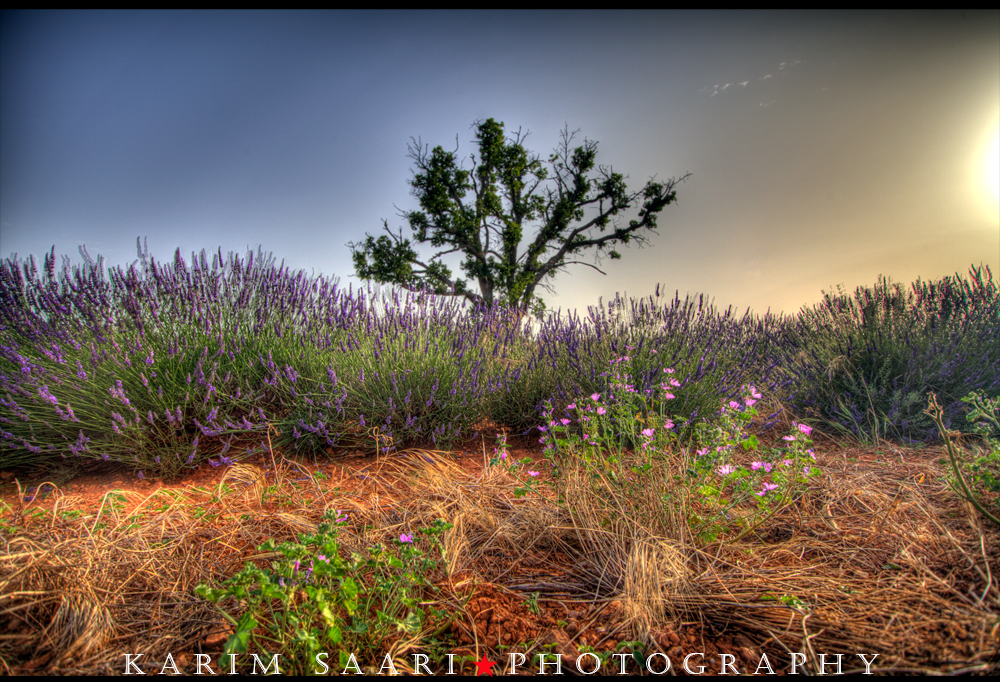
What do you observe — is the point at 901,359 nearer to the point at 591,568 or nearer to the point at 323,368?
the point at 591,568

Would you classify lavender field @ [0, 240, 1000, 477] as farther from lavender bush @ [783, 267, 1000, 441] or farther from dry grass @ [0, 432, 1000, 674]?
dry grass @ [0, 432, 1000, 674]

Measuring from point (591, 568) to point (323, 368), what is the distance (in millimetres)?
2714

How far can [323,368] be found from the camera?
367cm

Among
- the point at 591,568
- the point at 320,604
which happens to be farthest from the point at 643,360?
the point at 320,604

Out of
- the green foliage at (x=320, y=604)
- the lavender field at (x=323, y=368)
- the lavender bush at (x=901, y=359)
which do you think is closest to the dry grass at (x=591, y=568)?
the green foliage at (x=320, y=604)

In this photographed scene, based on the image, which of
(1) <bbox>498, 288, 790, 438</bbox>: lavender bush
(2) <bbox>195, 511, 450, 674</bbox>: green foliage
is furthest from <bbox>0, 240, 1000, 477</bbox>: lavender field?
(2) <bbox>195, 511, 450, 674</bbox>: green foliage

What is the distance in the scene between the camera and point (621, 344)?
12.8 feet

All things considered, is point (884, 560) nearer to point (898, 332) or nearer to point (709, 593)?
point (709, 593)

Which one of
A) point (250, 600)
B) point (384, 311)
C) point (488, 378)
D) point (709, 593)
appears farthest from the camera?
point (384, 311)

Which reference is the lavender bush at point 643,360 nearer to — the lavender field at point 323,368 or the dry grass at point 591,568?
the lavender field at point 323,368

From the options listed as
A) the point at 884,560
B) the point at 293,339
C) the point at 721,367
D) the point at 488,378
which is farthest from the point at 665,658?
the point at 293,339

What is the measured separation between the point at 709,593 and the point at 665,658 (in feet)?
1.09

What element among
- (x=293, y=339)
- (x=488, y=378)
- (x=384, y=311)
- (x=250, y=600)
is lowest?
(x=250, y=600)

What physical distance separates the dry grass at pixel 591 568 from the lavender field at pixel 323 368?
3.24 feet
